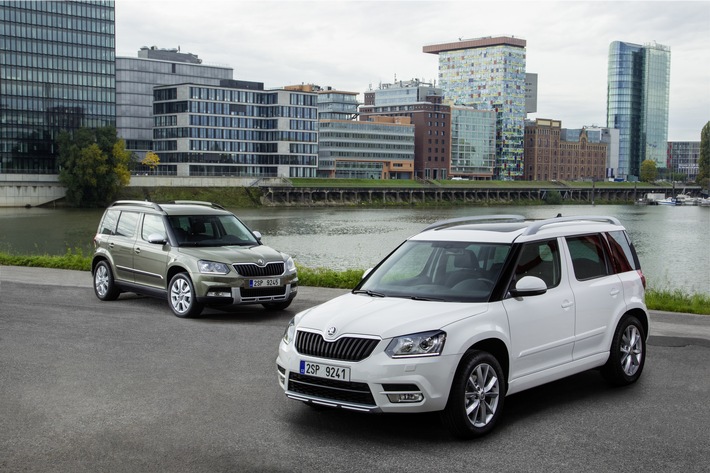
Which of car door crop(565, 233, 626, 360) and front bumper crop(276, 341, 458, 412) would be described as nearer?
front bumper crop(276, 341, 458, 412)

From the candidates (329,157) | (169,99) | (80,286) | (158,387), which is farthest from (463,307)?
(329,157)

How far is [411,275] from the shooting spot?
8016 millimetres

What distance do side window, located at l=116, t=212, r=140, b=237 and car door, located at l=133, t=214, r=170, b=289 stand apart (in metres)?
0.28

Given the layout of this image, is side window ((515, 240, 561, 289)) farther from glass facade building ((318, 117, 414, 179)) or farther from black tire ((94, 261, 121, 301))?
glass facade building ((318, 117, 414, 179))

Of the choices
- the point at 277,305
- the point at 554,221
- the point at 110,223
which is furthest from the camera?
the point at 110,223

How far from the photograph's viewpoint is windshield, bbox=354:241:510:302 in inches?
294

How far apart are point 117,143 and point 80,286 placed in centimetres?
9840

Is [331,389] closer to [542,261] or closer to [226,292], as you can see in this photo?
[542,261]

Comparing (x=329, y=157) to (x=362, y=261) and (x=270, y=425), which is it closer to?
(x=362, y=261)

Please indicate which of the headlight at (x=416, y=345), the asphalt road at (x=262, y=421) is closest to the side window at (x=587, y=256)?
the asphalt road at (x=262, y=421)

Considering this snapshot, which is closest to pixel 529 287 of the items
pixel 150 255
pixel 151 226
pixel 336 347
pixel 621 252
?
pixel 336 347

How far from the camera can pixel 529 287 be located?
7.25 meters

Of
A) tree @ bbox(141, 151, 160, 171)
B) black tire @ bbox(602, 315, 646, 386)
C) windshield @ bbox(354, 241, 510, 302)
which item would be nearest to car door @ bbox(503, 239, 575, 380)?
windshield @ bbox(354, 241, 510, 302)

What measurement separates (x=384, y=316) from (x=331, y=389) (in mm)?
733
